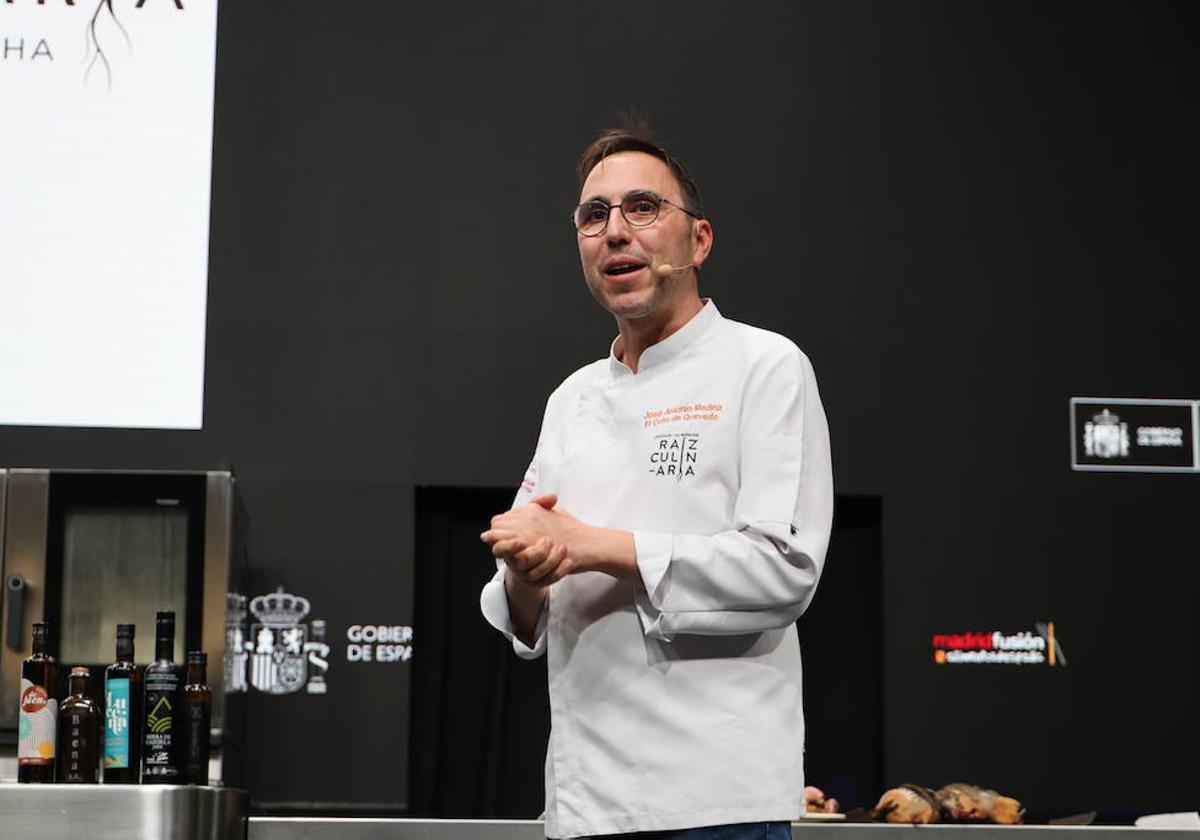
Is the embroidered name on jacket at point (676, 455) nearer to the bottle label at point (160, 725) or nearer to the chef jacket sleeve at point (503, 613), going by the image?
the chef jacket sleeve at point (503, 613)

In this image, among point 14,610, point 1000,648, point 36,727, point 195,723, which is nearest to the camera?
point 36,727

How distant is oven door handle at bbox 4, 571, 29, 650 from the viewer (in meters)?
3.21

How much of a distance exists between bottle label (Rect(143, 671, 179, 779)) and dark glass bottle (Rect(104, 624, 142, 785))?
3 centimetres

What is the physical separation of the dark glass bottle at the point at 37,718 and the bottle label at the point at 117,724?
0.30ft

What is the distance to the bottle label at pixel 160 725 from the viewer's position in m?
2.69

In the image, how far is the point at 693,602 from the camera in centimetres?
135

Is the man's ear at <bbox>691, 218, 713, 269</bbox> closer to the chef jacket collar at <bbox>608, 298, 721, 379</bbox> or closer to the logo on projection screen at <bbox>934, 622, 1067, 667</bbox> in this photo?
the chef jacket collar at <bbox>608, 298, 721, 379</bbox>

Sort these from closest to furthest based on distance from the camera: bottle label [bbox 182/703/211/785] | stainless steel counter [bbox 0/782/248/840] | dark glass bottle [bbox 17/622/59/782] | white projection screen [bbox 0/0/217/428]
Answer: stainless steel counter [bbox 0/782/248/840] → dark glass bottle [bbox 17/622/59/782] → bottle label [bbox 182/703/211/785] → white projection screen [bbox 0/0/217/428]

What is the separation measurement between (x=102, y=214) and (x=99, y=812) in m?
1.81

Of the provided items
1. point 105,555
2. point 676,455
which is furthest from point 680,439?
point 105,555

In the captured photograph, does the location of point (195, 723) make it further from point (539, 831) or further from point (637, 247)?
point (637, 247)

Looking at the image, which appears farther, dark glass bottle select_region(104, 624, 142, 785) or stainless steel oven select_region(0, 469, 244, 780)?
stainless steel oven select_region(0, 469, 244, 780)

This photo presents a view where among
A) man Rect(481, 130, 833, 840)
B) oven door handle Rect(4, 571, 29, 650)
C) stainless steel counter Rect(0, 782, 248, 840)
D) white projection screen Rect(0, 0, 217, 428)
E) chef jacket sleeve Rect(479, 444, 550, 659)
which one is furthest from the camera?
white projection screen Rect(0, 0, 217, 428)

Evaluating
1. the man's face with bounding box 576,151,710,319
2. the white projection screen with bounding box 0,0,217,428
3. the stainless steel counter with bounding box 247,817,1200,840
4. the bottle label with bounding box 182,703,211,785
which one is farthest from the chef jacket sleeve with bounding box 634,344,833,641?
the white projection screen with bounding box 0,0,217,428
